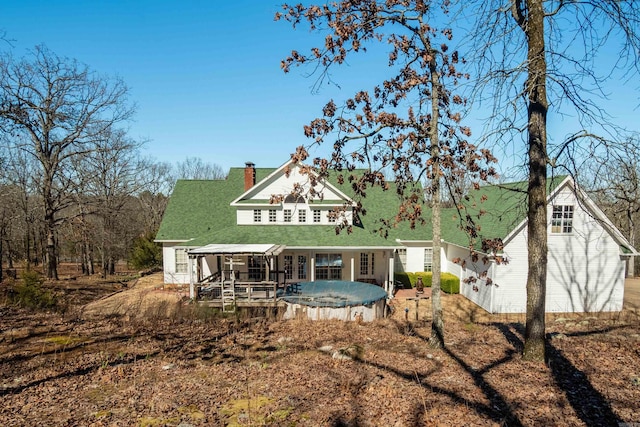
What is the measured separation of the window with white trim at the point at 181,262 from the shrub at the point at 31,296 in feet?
29.0

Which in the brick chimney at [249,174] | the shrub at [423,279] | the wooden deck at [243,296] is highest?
the brick chimney at [249,174]

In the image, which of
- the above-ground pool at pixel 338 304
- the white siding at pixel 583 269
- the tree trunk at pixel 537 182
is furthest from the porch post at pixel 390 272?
the tree trunk at pixel 537 182

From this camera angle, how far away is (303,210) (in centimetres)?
2284

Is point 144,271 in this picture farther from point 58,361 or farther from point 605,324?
point 605,324

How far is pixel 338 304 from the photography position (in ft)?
45.6

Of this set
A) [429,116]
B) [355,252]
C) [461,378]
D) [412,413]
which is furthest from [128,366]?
[355,252]

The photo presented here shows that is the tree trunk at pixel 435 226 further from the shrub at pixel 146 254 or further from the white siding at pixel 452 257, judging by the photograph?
the shrub at pixel 146 254

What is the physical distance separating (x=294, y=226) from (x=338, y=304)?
9424 mm

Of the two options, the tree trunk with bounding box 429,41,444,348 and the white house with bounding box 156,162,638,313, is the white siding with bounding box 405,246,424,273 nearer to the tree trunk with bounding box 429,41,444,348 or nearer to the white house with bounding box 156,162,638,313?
the white house with bounding box 156,162,638,313

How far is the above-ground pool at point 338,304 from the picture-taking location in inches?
540

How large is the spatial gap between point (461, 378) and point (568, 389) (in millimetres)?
1823

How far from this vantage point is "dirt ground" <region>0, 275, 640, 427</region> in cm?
577

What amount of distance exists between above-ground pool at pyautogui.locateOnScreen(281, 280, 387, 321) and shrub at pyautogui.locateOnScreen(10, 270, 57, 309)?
9.60 m

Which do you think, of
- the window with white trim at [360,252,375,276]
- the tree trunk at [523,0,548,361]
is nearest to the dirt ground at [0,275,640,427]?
the tree trunk at [523,0,548,361]
